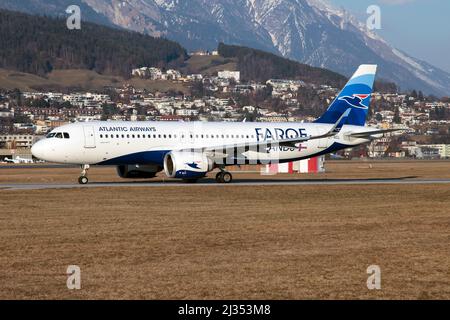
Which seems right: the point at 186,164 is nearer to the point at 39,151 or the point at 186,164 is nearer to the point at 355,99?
the point at 39,151

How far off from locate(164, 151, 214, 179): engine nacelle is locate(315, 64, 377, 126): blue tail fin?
13.1 metres

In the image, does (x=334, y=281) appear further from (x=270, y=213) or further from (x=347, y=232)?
(x=270, y=213)

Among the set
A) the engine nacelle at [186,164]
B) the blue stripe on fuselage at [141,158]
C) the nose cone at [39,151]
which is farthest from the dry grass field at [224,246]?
the blue stripe on fuselage at [141,158]

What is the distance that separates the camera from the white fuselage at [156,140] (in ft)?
→ 184

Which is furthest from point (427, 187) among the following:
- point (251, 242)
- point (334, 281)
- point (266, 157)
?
point (334, 281)

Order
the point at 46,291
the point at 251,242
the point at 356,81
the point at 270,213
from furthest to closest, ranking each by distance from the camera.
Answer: the point at 356,81, the point at 270,213, the point at 251,242, the point at 46,291

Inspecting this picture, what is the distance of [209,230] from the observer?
97.6 ft

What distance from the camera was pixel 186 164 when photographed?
55250 mm

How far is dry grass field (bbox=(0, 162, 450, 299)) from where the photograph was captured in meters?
19.0

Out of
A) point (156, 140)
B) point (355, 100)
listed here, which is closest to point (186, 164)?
Result: point (156, 140)

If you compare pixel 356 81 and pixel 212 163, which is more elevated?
pixel 356 81

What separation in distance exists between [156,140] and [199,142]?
3.16 m

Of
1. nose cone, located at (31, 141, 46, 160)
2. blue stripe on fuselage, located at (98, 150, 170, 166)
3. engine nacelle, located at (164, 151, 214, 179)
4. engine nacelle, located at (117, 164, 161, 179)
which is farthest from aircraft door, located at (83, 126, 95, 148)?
engine nacelle, located at (164, 151, 214, 179)

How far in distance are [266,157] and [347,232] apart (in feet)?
103
